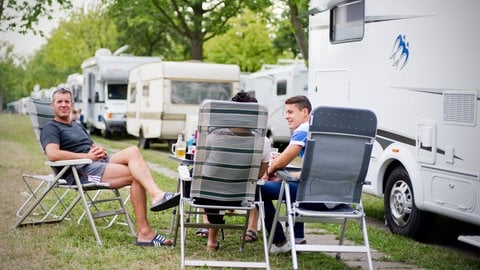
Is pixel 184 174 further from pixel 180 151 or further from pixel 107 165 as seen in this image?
pixel 107 165

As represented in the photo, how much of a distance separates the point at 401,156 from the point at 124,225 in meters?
2.75

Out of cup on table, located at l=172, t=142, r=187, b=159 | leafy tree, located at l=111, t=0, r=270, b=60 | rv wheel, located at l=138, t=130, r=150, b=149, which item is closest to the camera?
cup on table, located at l=172, t=142, r=187, b=159

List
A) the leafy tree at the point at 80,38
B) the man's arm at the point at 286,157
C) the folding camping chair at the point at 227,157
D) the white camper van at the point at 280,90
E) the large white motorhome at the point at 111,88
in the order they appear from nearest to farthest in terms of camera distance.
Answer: the folding camping chair at the point at 227,157, the man's arm at the point at 286,157, the white camper van at the point at 280,90, the large white motorhome at the point at 111,88, the leafy tree at the point at 80,38

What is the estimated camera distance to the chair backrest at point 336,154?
5.55 meters

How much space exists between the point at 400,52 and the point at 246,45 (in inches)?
1183

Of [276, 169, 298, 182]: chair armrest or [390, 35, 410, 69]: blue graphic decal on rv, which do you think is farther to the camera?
[390, 35, 410, 69]: blue graphic decal on rv

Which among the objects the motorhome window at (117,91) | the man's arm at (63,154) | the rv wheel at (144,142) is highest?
the motorhome window at (117,91)

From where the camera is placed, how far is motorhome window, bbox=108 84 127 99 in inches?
985

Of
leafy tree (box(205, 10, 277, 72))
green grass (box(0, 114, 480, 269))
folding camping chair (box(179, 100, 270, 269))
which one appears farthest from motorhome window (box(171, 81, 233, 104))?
leafy tree (box(205, 10, 277, 72))

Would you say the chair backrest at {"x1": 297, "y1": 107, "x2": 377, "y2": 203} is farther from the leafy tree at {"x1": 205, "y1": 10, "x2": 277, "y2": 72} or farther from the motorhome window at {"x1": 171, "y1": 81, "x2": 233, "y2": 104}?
the leafy tree at {"x1": 205, "y1": 10, "x2": 277, "y2": 72}

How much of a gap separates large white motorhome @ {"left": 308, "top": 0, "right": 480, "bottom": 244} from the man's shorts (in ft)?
9.28

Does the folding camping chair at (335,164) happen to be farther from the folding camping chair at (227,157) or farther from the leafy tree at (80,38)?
the leafy tree at (80,38)

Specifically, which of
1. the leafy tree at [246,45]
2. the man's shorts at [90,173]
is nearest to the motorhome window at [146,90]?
the man's shorts at [90,173]

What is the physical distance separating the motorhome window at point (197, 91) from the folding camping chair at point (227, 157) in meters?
12.6
